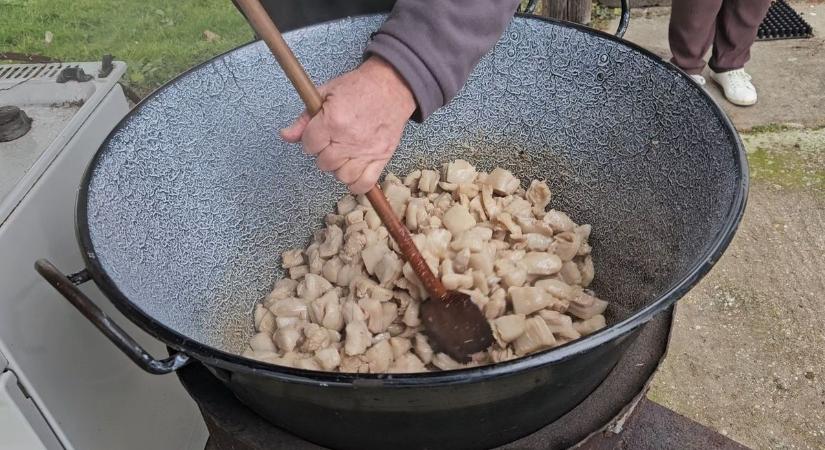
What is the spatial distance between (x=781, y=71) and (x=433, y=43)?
8.57 feet

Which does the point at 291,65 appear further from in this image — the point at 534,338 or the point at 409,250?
the point at 534,338

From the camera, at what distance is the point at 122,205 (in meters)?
1.04

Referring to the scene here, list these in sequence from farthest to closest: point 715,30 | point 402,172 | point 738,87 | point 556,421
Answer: point 715,30
point 738,87
point 402,172
point 556,421

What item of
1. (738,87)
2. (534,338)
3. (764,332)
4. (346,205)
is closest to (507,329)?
(534,338)

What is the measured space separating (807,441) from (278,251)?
1.41 metres

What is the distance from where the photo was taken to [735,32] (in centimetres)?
271

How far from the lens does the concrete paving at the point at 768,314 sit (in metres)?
1.70

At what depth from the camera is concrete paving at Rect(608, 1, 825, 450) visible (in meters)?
1.70

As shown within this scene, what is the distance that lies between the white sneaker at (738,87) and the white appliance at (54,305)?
7.98 feet

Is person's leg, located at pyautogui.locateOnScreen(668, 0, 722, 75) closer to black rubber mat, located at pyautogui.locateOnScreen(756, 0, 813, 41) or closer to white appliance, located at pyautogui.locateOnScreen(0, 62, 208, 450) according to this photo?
black rubber mat, located at pyautogui.locateOnScreen(756, 0, 813, 41)

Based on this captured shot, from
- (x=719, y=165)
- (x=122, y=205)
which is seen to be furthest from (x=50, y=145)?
(x=719, y=165)

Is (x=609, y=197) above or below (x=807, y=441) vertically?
above

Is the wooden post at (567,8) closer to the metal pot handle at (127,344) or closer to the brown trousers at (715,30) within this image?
the brown trousers at (715,30)

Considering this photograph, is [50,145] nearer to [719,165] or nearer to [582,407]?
[582,407]
